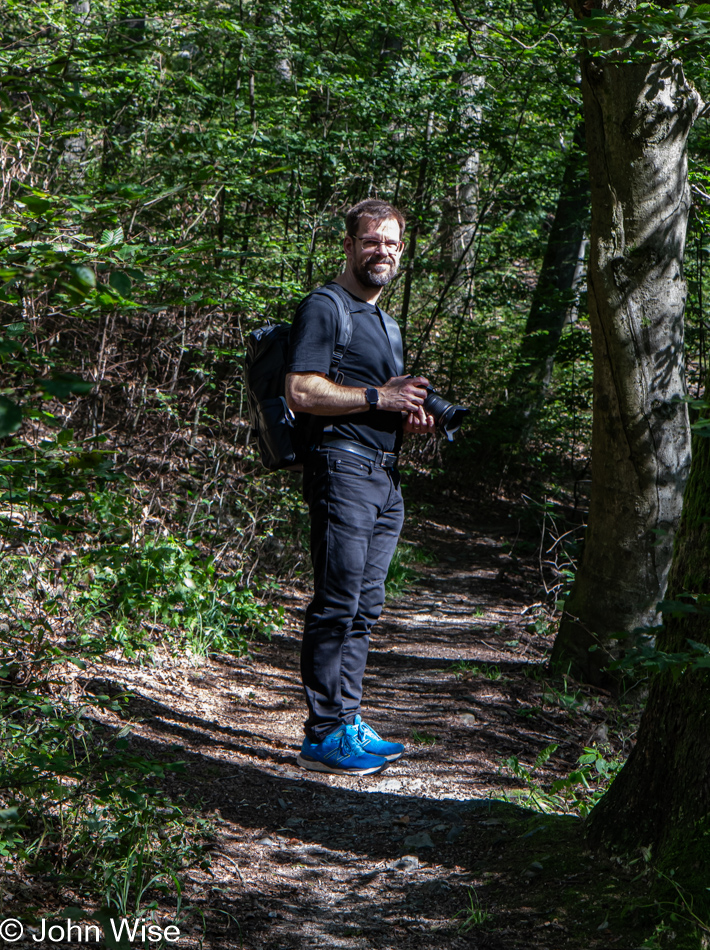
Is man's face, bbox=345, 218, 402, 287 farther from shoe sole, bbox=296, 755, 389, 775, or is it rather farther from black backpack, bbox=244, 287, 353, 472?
shoe sole, bbox=296, 755, 389, 775

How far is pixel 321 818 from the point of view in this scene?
10.2ft

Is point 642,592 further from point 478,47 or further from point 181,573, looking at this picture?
point 478,47

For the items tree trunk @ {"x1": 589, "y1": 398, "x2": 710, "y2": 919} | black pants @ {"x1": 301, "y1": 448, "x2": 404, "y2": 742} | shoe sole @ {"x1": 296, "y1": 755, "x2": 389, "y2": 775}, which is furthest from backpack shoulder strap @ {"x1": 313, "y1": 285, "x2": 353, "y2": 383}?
shoe sole @ {"x1": 296, "y1": 755, "x2": 389, "y2": 775}

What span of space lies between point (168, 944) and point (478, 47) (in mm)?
8434

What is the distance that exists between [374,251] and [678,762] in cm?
230

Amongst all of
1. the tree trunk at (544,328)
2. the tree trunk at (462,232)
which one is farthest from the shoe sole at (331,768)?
the tree trunk at (462,232)

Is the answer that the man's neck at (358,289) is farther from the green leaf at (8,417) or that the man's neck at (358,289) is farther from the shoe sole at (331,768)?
the green leaf at (8,417)

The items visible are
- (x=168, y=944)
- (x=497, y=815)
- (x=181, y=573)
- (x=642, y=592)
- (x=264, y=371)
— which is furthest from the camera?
(x=181, y=573)

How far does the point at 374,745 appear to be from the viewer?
11.6 ft

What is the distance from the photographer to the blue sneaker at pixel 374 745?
349cm

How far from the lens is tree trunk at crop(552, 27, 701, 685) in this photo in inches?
158

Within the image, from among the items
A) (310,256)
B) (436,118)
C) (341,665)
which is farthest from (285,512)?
(436,118)

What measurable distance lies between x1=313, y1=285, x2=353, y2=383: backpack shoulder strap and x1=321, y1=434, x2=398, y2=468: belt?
26 centimetres

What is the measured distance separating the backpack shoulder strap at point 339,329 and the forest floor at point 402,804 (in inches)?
67.7
